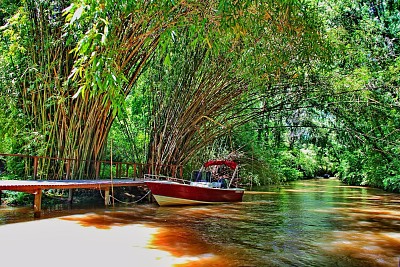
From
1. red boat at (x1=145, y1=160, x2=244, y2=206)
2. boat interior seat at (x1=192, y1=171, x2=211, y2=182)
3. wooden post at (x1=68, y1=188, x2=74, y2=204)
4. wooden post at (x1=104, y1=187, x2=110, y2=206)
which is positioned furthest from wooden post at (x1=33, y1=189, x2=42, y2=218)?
boat interior seat at (x1=192, y1=171, x2=211, y2=182)

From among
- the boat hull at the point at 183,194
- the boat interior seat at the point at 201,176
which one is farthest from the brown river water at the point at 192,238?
the boat interior seat at the point at 201,176

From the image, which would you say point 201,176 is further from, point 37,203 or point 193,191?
point 37,203

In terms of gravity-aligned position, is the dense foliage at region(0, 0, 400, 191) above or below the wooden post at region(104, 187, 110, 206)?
above

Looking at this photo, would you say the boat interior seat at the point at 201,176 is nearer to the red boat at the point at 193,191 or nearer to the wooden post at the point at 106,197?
the red boat at the point at 193,191

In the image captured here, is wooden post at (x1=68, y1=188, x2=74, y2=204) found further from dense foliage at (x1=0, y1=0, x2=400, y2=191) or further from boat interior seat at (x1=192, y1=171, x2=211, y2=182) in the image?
boat interior seat at (x1=192, y1=171, x2=211, y2=182)

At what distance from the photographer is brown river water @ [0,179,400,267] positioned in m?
4.49

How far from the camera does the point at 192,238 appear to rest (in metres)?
5.63

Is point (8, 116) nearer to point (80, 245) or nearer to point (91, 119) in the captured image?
point (91, 119)

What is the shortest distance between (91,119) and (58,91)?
881 millimetres

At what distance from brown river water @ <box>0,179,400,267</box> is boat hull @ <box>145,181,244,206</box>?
0.52 metres

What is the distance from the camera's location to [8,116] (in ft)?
25.5

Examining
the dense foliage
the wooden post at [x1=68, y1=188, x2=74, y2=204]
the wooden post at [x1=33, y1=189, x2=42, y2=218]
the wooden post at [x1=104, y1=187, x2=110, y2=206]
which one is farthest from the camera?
the wooden post at [x1=104, y1=187, x2=110, y2=206]

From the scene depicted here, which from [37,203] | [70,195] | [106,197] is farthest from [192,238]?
[70,195]

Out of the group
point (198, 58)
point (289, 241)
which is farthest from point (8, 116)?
point (289, 241)
